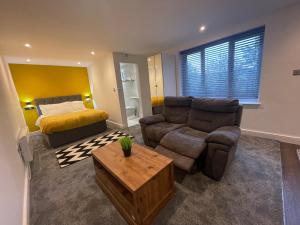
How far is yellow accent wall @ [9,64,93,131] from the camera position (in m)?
3.98

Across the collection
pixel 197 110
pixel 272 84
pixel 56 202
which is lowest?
pixel 56 202

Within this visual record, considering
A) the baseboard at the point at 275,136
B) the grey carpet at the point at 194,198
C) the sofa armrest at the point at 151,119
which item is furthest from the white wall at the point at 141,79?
the baseboard at the point at 275,136

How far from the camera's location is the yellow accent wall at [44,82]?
3.98 metres

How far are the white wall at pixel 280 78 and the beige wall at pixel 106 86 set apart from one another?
3259mm

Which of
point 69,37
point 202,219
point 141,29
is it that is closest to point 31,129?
point 69,37

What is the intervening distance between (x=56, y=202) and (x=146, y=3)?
2771 mm

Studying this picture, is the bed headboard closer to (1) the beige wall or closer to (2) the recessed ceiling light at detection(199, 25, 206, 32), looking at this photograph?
(1) the beige wall

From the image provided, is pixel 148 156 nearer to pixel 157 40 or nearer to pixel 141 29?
pixel 141 29

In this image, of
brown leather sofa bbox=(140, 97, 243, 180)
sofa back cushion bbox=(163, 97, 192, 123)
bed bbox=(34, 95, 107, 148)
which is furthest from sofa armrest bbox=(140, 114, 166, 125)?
bed bbox=(34, 95, 107, 148)

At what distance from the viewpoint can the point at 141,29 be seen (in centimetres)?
253

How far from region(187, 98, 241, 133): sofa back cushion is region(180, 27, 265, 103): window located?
130 centimetres

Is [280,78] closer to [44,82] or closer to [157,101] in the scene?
[157,101]

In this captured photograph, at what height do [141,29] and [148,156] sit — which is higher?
[141,29]

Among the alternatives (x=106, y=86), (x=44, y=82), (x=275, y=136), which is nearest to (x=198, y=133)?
(x=275, y=136)
